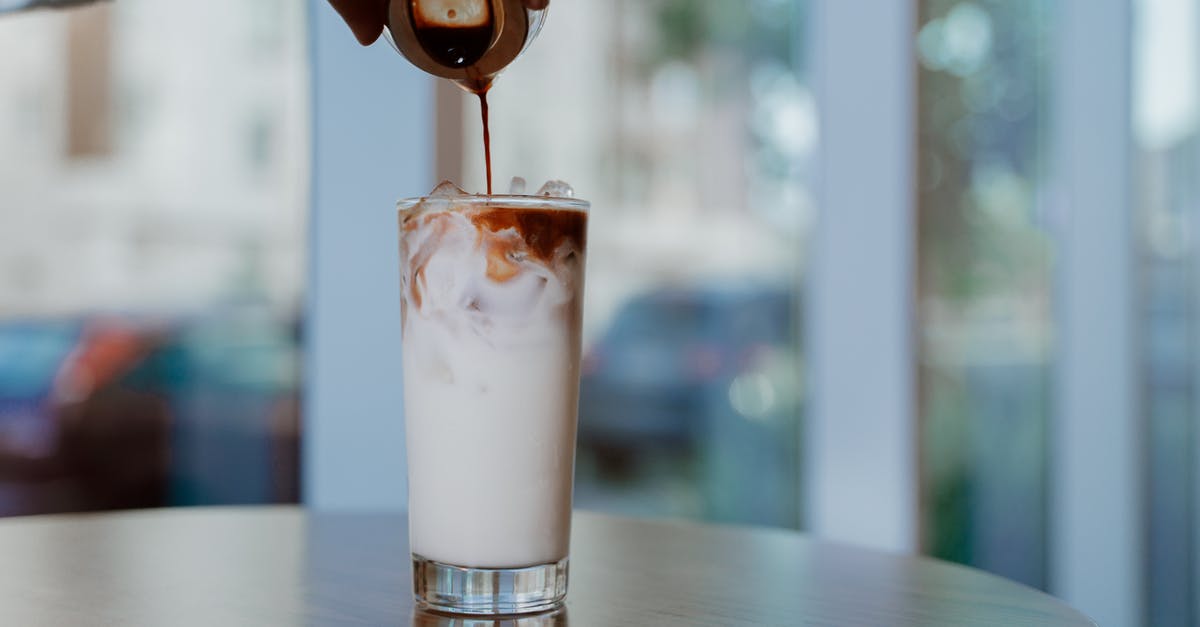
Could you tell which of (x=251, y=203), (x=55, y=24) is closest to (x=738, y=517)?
(x=251, y=203)

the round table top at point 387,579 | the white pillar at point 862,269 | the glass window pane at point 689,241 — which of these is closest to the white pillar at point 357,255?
the glass window pane at point 689,241

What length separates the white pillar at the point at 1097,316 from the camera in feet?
9.51

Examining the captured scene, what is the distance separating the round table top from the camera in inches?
28.7

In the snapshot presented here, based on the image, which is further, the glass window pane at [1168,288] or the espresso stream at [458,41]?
the glass window pane at [1168,288]

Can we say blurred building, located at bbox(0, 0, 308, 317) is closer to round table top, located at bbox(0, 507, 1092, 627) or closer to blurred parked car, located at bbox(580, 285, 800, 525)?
blurred parked car, located at bbox(580, 285, 800, 525)

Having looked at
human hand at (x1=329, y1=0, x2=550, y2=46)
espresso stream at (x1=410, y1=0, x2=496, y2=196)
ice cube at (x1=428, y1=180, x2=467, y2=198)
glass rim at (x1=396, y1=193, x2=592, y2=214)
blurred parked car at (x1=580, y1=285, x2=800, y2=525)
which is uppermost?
human hand at (x1=329, y1=0, x2=550, y2=46)

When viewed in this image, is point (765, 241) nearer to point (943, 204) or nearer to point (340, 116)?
point (943, 204)

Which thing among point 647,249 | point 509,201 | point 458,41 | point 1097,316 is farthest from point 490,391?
point 1097,316

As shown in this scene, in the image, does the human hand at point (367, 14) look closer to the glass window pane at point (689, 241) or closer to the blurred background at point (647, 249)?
the blurred background at point (647, 249)

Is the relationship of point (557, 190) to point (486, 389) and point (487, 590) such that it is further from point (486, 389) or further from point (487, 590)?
point (487, 590)

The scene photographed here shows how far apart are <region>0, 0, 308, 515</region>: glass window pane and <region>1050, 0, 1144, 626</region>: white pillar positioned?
1.89 metres

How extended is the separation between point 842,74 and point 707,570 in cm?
182

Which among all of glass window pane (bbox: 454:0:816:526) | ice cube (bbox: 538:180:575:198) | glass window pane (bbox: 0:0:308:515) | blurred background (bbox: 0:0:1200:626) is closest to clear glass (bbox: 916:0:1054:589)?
blurred background (bbox: 0:0:1200:626)

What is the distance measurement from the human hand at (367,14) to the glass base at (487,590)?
357 mm
